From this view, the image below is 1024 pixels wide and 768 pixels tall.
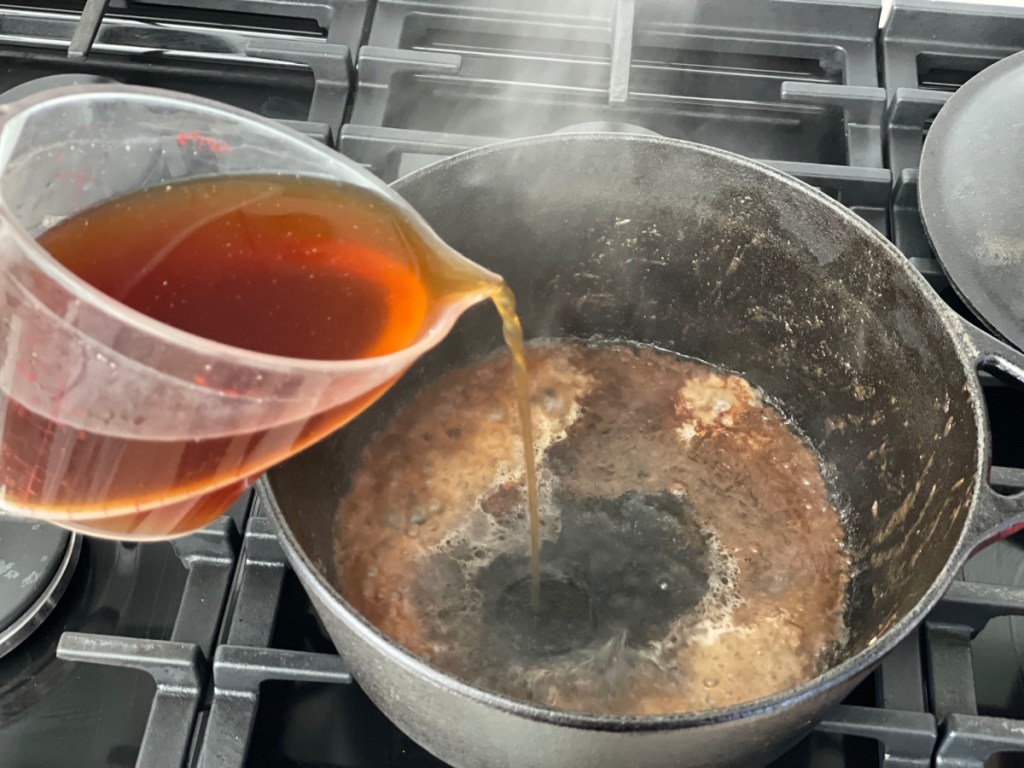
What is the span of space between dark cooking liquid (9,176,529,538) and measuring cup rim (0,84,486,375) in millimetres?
19

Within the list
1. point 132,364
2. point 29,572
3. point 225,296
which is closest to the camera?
point 132,364

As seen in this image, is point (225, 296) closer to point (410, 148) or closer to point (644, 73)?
point (410, 148)

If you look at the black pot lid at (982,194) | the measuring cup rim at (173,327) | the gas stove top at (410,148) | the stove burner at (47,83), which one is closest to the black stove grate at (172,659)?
the gas stove top at (410,148)

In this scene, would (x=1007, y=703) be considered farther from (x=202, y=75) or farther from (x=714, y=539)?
(x=202, y=75)

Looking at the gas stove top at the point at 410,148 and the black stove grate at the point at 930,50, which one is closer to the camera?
the gas stove top at the point at 410,148

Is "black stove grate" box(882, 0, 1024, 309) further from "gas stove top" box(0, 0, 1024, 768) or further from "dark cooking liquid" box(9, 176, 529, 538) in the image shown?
"dark cooking liquid" box(9, 176, 529, 538)

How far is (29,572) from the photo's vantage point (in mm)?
759

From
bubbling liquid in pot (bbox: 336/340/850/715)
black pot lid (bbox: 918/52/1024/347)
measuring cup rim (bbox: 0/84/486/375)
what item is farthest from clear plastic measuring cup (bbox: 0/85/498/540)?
black pot lid (bbox: 918/52/1024/347)

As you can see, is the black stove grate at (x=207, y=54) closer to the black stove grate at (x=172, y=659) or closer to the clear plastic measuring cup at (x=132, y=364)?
the clear plastic measuring cup at (x=132, y=364)

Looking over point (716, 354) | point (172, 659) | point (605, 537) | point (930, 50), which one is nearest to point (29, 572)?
point (172, 659)

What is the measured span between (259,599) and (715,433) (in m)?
0.47

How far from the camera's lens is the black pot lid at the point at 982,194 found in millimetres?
872

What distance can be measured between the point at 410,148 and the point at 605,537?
0.39 metres

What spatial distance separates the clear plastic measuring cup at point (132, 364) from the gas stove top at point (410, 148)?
0.50 feet
